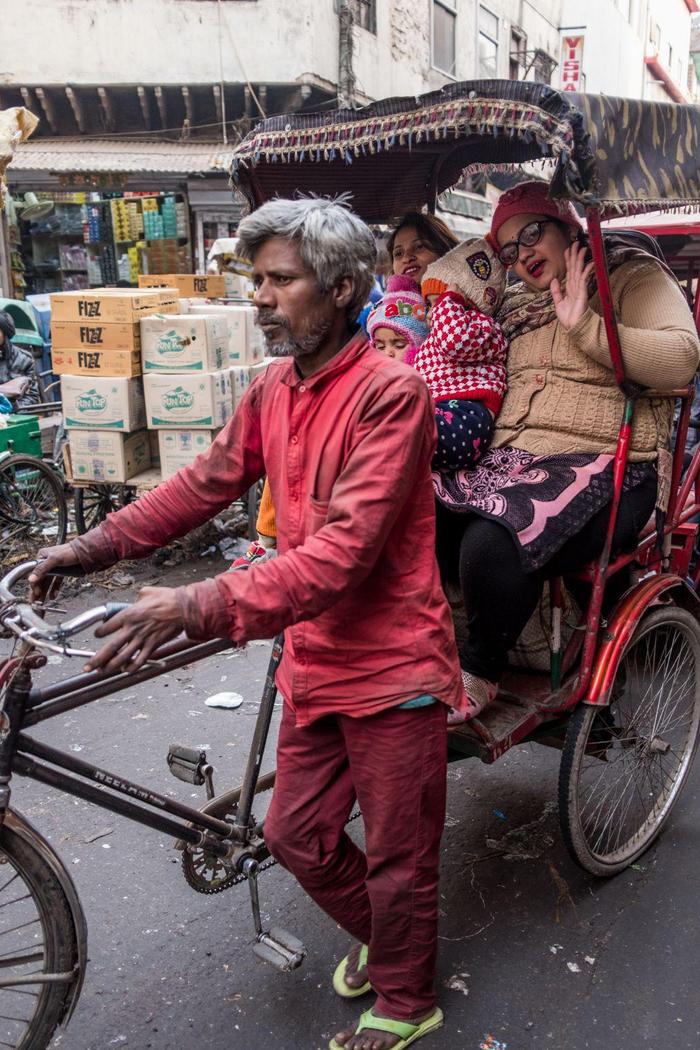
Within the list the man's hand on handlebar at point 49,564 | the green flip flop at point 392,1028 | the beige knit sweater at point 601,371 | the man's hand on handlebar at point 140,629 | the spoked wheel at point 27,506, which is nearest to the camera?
the man's hand on handlebar at point 140,629

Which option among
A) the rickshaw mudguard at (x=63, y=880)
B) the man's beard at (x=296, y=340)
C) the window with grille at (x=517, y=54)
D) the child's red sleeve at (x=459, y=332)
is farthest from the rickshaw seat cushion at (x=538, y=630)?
the window with grille at (x=517, y=54)

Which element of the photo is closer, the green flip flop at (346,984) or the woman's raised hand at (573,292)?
the green flip flop at (346,984)

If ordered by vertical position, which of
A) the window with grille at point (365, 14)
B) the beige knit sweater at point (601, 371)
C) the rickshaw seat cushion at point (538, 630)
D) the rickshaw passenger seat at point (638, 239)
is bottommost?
the rickshaw seat cushion at point (538, 630)

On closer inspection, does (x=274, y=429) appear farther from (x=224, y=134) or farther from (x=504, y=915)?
(x=224, y=134)

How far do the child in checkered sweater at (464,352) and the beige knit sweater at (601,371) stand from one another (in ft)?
0.33

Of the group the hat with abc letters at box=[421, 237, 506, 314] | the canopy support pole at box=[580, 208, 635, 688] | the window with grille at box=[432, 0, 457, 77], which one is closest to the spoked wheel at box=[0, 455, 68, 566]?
the hat with abc letters at box=[421, 237, 506, 314]

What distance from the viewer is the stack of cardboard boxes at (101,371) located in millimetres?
5652

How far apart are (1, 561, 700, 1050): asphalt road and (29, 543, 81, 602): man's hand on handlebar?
40.6 inches

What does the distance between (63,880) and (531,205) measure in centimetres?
225

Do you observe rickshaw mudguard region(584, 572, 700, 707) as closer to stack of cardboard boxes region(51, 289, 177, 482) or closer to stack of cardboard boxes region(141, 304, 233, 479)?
stack of cardboard boxes region(141, 304, 233, 479)

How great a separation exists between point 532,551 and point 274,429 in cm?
83

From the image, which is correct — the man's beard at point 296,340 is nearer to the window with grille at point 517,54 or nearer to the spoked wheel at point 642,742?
the spoked wheel at point 642,742

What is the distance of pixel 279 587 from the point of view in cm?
170

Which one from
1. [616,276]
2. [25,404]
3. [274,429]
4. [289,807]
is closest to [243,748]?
[289,807]
